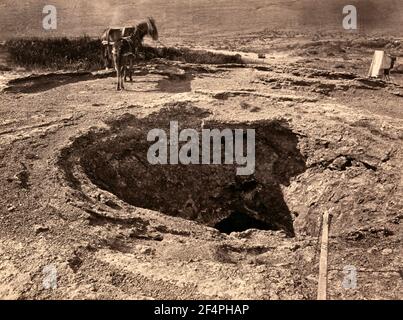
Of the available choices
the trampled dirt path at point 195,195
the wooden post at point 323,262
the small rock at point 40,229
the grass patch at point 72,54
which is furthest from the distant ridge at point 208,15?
the wooden post at point 323,262

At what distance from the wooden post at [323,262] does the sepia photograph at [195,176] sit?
22mm

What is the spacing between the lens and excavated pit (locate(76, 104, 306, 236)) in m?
8.91

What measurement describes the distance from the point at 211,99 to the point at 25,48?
23.8 feet

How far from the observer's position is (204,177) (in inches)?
375

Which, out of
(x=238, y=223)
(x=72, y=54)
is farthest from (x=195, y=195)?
(x=72, y=54)

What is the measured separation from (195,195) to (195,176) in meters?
0.36

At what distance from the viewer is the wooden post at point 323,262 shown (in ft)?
17.3

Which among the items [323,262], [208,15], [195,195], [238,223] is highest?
[208,15]

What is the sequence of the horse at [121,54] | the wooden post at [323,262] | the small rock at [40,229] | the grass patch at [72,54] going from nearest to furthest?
the wooden post at [323,262] < the small rock at [40,229] < the horse at [121,54] < the grass patch at [72,54]

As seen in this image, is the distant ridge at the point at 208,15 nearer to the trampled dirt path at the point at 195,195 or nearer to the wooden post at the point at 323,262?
the trampled dirt path at the point at 195,195

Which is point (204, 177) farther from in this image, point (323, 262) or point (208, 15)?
point (208, 15)

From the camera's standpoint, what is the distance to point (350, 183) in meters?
7.80
